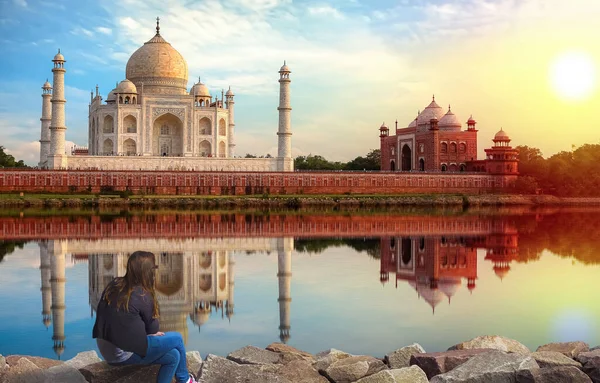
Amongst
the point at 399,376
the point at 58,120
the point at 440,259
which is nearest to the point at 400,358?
the point at 399,376

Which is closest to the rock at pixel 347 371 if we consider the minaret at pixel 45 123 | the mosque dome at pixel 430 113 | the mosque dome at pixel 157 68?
the mosque dome at pixel 157 68

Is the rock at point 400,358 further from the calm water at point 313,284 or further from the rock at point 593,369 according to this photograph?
the rock at point 593,369

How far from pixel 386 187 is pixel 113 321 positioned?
4440cm

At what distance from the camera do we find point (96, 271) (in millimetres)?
13211

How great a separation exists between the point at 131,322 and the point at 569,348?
4.34 meters

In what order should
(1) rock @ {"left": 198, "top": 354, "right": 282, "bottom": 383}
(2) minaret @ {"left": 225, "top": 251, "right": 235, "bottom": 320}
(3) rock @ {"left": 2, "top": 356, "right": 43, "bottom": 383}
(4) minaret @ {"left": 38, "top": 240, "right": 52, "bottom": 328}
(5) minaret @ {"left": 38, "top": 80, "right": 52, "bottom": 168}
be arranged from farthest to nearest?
(5) minaret @ {"left": 38, "top": 80, "right": 52, "bottom": 168}
(2) minaret @ {"left": 225, "top": 251, "right": 235, "bottom": 320}
(4) minaret @ {"left": 38, "top": 240, "right": 52, "bottom": 328}
(1) rock @ {"left": 198, "top": 354, "right": 282, "bottom": 383}
(3) rock @ {"left": 2, "top": 356, "right": 43, "bottom": 383}

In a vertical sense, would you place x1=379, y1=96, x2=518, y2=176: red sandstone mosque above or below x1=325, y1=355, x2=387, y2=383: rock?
above

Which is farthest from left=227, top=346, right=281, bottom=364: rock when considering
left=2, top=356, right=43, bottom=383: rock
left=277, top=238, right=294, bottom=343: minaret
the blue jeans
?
left=2, top=356, right=43, bottom=383: rock

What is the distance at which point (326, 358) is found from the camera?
21.7ft

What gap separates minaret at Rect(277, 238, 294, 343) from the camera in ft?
28.3

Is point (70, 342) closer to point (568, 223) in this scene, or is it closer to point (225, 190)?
point (568, 223)

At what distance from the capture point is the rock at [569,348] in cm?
681

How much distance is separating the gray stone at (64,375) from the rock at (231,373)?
0.91 m

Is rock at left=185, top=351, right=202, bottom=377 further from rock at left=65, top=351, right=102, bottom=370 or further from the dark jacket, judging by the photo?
the dark jacket
